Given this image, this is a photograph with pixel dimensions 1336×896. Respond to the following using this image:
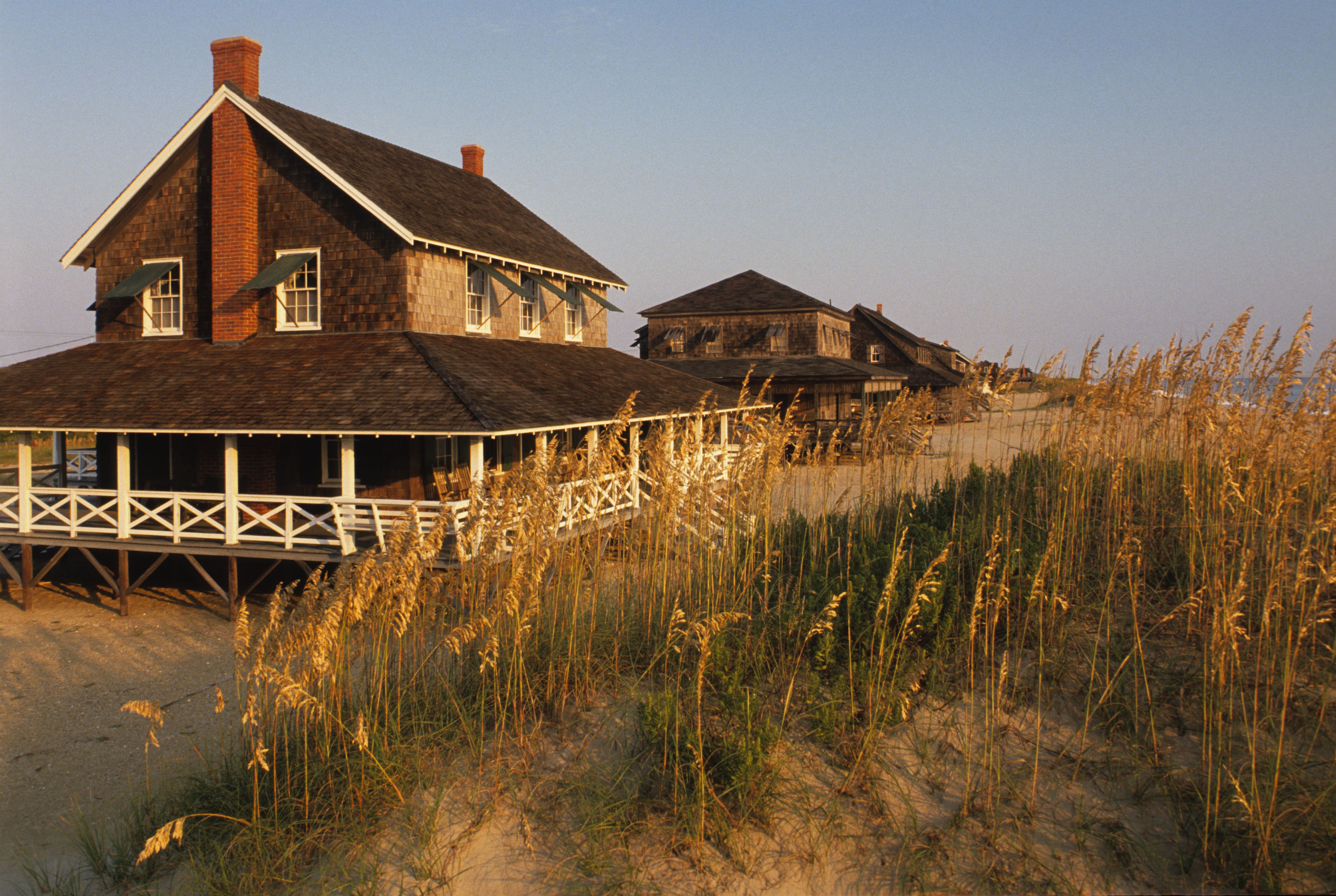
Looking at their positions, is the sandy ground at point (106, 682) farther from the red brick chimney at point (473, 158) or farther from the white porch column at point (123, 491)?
the red brick chimney at point (473, 158)

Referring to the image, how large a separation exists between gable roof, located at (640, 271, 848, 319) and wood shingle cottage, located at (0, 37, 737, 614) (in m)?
16.1

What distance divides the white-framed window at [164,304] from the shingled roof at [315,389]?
Result: 300 millimetres

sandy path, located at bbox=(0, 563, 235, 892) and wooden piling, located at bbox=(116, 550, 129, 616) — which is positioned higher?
wooden piling, located at bbox=(116, 550, 129, 616)

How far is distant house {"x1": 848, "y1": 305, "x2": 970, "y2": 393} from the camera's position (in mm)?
43812

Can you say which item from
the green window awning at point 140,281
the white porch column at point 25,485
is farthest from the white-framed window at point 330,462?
the green window awning at point 140,281

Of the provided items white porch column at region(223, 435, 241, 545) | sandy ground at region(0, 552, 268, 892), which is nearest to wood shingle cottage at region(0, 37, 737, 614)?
white porch column at region(223, 435, 241, 545)

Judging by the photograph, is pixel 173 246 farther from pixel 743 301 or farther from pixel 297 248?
pixel 743 301

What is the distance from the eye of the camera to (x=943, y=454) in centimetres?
882

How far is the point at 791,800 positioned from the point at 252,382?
12.4 meters

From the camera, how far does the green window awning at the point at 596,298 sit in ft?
67.4

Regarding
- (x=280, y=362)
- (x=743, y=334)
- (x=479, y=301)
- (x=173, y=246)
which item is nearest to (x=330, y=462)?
(x=280, y=362)

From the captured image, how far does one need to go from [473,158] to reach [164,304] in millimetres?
9548

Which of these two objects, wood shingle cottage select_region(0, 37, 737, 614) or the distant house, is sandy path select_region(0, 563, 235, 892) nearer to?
wood shingle cottage select_region(0, 37, 737, 614)

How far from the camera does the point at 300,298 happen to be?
53.7 ft
